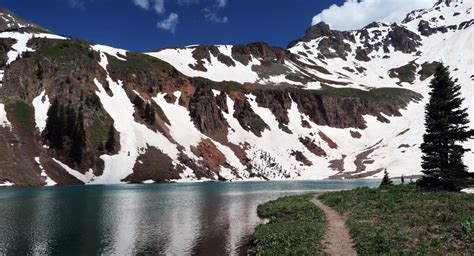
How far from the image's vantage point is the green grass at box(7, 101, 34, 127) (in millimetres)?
126500

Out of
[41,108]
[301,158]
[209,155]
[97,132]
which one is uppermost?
[41,108]

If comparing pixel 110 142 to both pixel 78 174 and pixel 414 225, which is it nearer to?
pixel 78 174

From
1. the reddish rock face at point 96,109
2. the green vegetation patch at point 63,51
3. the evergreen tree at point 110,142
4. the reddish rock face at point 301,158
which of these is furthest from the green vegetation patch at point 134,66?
the reddish rock face at point 301,158

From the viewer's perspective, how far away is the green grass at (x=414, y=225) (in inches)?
923

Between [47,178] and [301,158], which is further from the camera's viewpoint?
[301,158]

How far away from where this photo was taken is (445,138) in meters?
53.7

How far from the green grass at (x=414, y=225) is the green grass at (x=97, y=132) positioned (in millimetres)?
102645

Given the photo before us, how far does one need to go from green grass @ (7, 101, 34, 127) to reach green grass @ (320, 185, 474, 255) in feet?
355

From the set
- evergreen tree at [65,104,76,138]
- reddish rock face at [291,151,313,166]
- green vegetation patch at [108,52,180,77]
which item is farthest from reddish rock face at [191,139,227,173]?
green vegetation patch at [108,52,180,77]

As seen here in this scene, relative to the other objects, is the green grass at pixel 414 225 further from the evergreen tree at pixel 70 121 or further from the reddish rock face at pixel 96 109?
the evergreen tree at pixel 70 121

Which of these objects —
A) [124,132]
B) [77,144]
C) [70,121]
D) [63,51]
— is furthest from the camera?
[63,51]

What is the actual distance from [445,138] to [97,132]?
→ 359 ft

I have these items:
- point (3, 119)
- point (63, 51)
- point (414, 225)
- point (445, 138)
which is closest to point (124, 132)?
point (3, 119)

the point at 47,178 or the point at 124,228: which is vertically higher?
the point at 47,178
